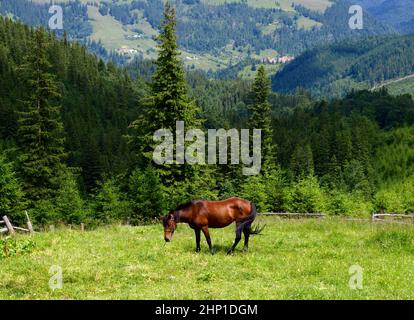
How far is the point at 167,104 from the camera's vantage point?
1604 inches

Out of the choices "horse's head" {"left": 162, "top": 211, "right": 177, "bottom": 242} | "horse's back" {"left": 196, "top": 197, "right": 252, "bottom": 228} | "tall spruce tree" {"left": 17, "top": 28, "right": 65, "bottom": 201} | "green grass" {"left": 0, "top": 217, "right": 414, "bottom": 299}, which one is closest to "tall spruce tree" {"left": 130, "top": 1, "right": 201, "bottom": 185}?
"tall spruce tree" {"left": 17, "top": 28, "right": 65, "bottom": 201}

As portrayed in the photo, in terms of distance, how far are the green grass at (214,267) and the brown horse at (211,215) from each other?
3.72ft

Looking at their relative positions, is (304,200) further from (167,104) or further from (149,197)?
(167,104)

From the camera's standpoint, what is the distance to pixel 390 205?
8650 centimetres

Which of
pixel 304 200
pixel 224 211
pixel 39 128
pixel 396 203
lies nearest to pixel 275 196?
pixel 304 200

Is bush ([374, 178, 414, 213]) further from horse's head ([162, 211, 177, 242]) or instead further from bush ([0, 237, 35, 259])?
bush ([0, 237, 35, 259])

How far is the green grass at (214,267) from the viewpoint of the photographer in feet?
47.2

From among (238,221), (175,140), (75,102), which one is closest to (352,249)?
(238,221)

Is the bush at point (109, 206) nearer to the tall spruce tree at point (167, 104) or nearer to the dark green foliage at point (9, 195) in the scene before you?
the dark green foliage at point (9, 195)

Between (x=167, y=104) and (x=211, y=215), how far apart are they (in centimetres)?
2212

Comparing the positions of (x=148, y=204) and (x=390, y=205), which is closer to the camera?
(x=148, y=204)

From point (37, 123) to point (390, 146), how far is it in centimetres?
14382

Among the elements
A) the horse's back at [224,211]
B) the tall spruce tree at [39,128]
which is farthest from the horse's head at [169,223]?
the tall spruce tree at [39,128]
